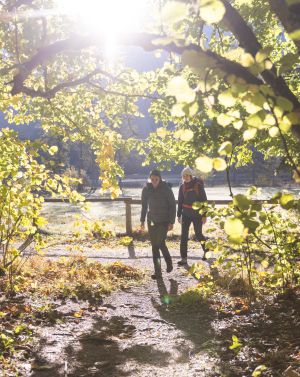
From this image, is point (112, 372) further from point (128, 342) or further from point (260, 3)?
point (260, 3)

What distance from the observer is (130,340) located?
14.3 feet

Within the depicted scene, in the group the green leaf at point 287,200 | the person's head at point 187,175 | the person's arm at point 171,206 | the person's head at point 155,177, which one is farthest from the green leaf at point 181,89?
the person's head at point 187,175

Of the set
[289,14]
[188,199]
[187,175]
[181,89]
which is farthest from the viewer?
[188,199]

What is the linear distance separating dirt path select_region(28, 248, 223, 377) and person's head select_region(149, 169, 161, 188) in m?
1.97

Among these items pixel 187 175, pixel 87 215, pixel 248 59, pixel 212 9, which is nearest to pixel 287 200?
pixel 248 59

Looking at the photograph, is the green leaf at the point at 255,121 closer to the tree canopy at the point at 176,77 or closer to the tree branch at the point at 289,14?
the tree canopy at the point at 176,77

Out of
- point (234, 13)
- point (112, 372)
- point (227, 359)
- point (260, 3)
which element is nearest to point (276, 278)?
point (227, 359)

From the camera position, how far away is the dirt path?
368 centimetres

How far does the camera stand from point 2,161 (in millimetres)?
5117

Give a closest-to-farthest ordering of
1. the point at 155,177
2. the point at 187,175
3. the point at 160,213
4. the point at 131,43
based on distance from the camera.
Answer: the point at 131,43 → the point at 155,177 → the point at 160,213 → the point at 187,175

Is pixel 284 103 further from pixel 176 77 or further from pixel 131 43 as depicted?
pixel 131 43

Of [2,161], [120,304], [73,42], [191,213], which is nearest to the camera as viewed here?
[73,42]

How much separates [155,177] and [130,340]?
333 cm

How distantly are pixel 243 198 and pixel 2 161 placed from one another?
14.4 ft
